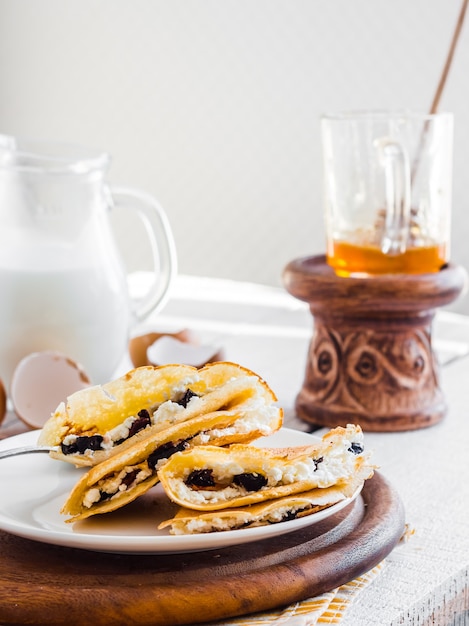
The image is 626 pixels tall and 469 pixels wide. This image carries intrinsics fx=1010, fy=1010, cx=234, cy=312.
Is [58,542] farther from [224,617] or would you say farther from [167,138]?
[167,138]

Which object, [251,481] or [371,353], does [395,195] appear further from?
[251,481]

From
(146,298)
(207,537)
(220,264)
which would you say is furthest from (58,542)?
(220,264)

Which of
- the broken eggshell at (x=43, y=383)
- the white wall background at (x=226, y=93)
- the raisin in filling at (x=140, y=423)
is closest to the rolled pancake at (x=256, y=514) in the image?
the raisin in filling at (x=140, y=423)

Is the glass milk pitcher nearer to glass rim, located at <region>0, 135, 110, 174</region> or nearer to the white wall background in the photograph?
glass rim, located at <region>0, 135, 110, 174</region>

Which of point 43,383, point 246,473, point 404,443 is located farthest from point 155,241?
point 246,473

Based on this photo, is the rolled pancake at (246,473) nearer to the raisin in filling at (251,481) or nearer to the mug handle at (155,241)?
the raisin in filling at (251,481)

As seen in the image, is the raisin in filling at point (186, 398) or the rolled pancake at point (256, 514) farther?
the raisin in filling at point (186, 398)
